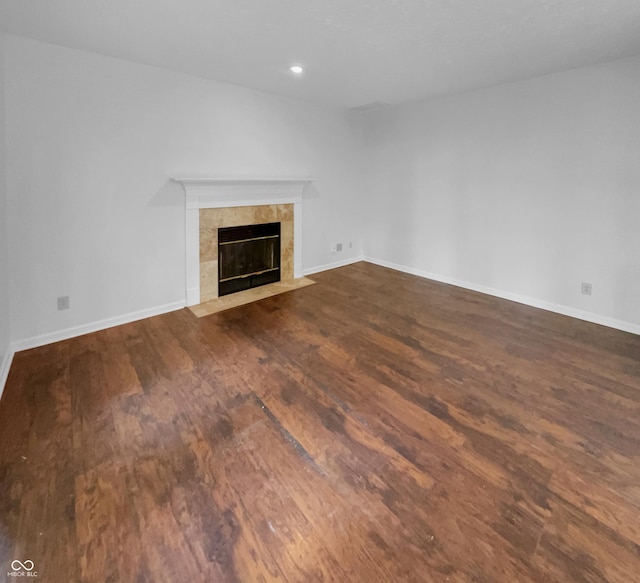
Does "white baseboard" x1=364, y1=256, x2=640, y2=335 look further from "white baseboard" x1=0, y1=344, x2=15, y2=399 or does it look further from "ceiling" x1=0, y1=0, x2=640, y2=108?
"white baseboard" x1=0, y1=344, x2=15, y2=399

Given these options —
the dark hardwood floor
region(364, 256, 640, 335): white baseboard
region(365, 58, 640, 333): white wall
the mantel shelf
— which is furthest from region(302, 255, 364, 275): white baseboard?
the dark hardwood floor

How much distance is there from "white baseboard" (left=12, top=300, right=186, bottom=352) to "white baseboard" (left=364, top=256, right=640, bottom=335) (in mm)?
3331

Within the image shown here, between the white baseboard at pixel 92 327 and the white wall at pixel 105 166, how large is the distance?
0.14 ft

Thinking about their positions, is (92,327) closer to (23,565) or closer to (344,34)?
(23,565)

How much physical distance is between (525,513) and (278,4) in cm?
304

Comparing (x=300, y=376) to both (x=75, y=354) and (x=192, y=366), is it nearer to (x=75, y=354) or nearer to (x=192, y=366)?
(x=192, y=366)

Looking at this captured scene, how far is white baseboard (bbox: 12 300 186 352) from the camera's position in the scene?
299cm

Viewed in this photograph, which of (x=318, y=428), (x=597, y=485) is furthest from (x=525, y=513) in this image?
(x=318, y=428)

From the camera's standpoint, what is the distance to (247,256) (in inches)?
176

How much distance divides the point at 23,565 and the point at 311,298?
3.28 metres

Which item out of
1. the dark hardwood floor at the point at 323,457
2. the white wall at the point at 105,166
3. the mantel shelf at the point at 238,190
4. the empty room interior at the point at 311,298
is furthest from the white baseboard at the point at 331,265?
the dark hardwood floor at the point at 323,457

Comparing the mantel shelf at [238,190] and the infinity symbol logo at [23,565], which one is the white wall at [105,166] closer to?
the mantel shelf at [238,190]

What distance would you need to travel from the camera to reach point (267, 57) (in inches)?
120

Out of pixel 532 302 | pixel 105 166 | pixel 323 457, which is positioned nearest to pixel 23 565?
pixel 323 457
